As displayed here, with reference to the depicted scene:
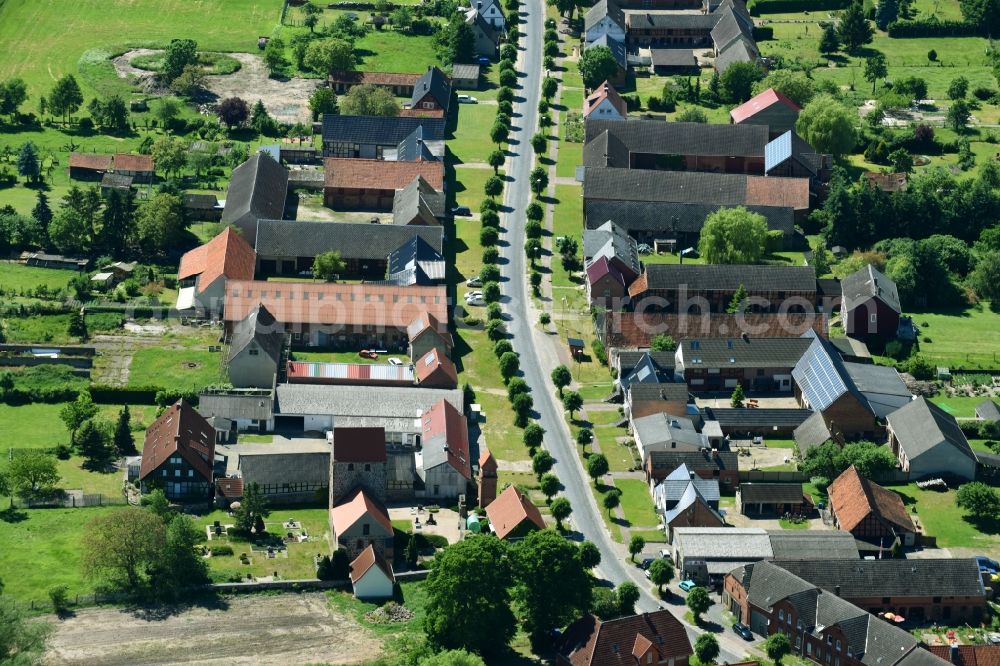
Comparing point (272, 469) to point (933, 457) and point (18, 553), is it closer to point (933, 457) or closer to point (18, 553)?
point (18, 553)

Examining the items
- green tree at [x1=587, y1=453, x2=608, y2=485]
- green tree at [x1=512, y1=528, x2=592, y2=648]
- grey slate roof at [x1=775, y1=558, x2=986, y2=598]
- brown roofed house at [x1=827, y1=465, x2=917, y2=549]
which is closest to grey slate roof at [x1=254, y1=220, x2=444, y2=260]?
green tree at [x1=587, y1=453, x2=608, y2=485]

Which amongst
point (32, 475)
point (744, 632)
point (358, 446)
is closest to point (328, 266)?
point (358, 446)

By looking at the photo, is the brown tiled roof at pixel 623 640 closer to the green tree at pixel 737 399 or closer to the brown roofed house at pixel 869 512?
the brown roofed house at pixel 869 512

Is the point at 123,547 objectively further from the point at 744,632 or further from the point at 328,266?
the point at 328,266

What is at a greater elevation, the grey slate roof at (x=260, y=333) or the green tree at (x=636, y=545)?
the grey slate roof at (x=260, y=333)

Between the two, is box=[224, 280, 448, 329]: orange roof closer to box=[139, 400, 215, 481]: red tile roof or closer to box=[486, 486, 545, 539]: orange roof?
box=[139, 400, 215, 481]: red tile roof

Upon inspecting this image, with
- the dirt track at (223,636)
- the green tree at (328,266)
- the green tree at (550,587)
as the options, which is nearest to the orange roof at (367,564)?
the dirt track at (223,636)
